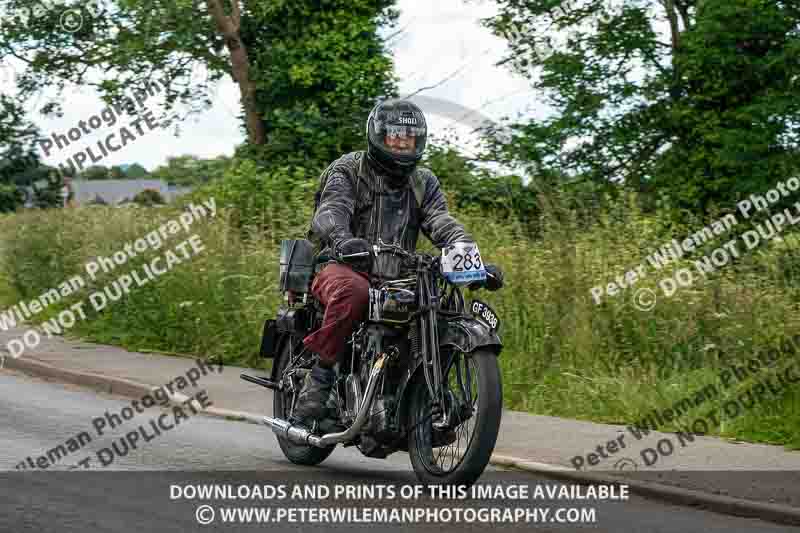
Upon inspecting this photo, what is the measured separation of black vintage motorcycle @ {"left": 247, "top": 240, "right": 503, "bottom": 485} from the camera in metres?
7.12

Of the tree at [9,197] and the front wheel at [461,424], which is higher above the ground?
the tree at [9,197]

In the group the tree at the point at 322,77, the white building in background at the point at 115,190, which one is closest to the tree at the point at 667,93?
the tree at the point at 322,77

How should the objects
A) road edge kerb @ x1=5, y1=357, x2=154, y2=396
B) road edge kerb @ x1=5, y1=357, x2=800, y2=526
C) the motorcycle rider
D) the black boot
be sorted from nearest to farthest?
road edge kerb @ x1=5, y1=357, x2=800, y2=526 < the motorcycle rider < the black boot < road edge kerb @ x1=5, y1=357, x2=154, y2=396

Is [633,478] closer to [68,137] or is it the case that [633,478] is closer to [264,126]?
[68,137]

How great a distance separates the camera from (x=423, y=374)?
7422 millimetres

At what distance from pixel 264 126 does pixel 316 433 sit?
19.0 m

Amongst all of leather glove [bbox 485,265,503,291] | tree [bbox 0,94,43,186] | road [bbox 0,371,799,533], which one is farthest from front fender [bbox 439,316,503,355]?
tree [bbox 0,94,43,186]

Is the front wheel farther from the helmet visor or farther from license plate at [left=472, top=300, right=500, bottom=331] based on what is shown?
the helmet visor

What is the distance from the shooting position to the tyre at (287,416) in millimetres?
8711

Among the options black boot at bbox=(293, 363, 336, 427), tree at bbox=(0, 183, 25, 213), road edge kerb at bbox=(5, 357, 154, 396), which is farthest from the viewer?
tree at bbox=(0, 183, 25, 213)

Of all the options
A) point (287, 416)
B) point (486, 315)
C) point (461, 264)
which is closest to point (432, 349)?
point (486, 315)

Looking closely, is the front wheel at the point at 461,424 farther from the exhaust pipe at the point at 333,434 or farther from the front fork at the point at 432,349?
the exhaust pipe at the point at 333,434

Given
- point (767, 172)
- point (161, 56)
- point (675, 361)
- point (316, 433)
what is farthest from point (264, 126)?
point (316, 433)

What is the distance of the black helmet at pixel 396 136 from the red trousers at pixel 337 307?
2.35ft
